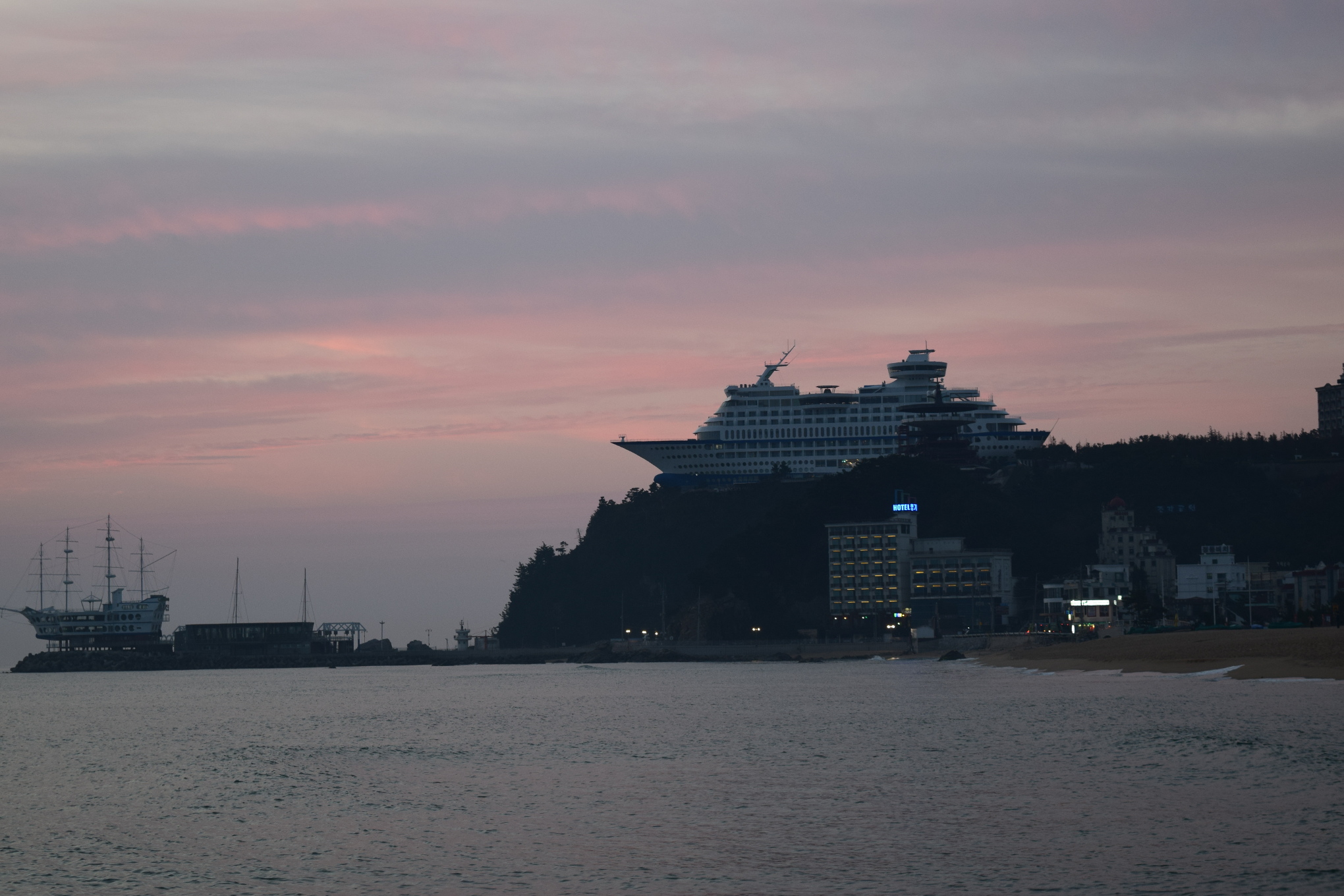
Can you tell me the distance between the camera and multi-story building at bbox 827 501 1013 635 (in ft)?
538

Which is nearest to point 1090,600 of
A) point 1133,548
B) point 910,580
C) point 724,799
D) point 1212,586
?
point 1212,586

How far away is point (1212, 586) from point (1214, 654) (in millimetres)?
64449

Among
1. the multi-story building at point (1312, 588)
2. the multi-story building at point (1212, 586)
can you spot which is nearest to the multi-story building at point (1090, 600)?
the multi-story building at point (1212, 586)

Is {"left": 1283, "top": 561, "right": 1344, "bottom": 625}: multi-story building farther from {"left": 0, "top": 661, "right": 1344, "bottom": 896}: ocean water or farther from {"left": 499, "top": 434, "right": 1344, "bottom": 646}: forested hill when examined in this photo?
{"left": 0, "top": 661, "right": 1344, "bottom": 896}: ocean water

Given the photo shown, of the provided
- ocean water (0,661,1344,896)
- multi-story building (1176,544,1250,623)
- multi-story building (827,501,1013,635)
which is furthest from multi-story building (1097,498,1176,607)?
ocean water (0,661,1344,896)

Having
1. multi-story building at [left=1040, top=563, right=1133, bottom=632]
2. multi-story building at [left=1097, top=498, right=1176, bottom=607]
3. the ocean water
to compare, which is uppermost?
multi-story building at [left=1097, top=498, right=1176, bottom=607]

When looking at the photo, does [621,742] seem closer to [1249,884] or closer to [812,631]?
[1249,884]

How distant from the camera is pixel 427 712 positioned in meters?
84.8

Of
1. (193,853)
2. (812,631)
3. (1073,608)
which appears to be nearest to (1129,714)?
(193,853)

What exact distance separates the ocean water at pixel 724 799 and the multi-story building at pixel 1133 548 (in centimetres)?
8529

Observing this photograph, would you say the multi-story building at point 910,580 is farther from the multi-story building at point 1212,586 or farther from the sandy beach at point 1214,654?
the sandy beach at point 1214,654

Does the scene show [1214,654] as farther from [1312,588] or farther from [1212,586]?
[1212,586]

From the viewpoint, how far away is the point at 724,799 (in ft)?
129

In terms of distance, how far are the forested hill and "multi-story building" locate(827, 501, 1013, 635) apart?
441 cm
